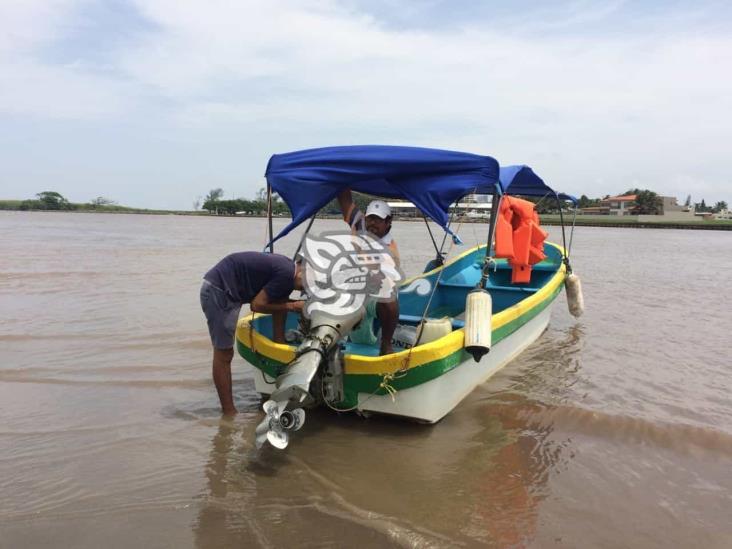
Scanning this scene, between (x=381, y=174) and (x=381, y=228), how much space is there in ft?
1.61

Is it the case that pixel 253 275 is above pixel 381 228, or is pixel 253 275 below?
Answer: below

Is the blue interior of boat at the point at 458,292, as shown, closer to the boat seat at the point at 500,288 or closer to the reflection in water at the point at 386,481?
the boat seat at the point at 500,288

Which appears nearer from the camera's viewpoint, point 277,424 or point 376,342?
point 277,424

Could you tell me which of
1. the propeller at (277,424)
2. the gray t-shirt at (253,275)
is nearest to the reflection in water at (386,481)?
the propeller at (277,424)

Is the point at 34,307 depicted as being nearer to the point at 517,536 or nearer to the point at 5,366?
the point at 5,366

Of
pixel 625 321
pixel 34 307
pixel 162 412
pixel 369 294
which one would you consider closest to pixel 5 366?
pixel 162 412

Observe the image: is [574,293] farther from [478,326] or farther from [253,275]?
[253,275]

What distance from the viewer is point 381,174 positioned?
16.5 ft

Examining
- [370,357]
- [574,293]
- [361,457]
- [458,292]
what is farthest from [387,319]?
[574,293]

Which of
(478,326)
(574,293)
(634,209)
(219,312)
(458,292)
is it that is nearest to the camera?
(219,312)

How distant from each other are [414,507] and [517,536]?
0.64 m

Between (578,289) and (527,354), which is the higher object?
(578,289)

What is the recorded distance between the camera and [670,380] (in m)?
6.72

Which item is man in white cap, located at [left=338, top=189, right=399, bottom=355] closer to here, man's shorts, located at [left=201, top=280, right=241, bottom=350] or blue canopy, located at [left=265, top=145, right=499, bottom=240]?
blue canopy, located at [left=265, top=145, right=499, bottom=240]
